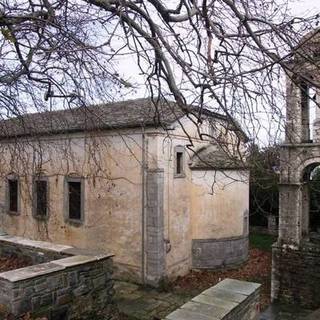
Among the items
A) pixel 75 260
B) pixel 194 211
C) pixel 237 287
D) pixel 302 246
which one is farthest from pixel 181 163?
pixel 237 287

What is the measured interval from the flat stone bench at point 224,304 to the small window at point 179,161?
750 cm

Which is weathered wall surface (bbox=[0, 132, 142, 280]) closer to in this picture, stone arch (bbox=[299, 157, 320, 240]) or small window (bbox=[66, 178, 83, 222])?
small window (bbox=[66, 178, 83, 222])

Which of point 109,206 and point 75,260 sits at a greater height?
point 109,206

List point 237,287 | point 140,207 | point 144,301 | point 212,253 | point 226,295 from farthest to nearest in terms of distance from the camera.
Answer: point 212,253 < point 140,207 < point 144,301 < point 237,287 < point 226,295

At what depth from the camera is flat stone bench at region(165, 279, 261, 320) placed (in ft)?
14.4

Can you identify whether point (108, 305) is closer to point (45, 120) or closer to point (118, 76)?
point (45, 120)

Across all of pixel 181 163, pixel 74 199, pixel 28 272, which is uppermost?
pixel 181 163

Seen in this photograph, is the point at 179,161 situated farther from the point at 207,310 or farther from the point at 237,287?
the point at 207,310

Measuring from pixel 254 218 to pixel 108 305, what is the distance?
51.8ft

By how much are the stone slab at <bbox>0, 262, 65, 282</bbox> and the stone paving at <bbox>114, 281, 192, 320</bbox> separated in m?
3.80

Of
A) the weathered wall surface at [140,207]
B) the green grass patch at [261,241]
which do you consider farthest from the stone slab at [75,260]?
the green grass patch at [261,241]

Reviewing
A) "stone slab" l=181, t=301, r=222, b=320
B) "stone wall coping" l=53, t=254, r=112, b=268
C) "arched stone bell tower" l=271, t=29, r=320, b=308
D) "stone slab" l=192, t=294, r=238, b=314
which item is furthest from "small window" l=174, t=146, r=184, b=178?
"stone slab" l=181, t=301, r=222, b=320

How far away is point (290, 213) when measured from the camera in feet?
40.2

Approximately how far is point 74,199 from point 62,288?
793 centimetres
